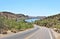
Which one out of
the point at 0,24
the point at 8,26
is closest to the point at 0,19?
the point at 0,24

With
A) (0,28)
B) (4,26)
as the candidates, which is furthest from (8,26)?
(0,28)

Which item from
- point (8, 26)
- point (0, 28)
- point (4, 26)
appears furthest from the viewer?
point (8, 26)

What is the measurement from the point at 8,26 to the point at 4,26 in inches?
162

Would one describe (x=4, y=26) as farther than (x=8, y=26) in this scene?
No

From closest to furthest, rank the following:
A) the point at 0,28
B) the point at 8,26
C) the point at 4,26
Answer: the point at 0,28 → the point at 4,26 → the point at 8,26

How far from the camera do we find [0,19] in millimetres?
44594

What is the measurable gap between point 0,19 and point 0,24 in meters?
1.24

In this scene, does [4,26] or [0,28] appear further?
[4,26]

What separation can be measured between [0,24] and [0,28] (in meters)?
1.31

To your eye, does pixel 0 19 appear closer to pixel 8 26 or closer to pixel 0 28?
pixel 0 28

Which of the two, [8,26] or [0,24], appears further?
[8,26]

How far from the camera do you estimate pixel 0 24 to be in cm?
4384

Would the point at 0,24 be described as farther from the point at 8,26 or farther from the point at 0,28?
the point at 8,26

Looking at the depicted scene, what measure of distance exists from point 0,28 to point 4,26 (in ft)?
12.7
